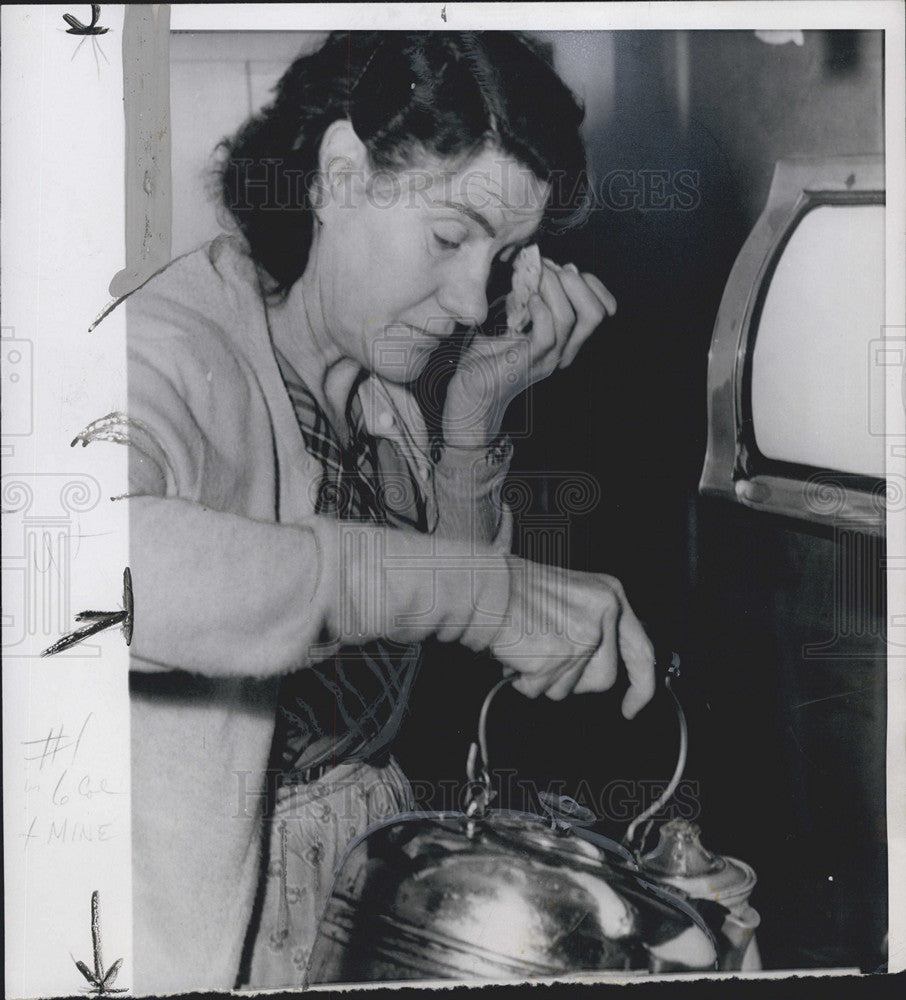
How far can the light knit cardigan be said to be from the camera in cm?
133

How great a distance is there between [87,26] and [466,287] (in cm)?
62

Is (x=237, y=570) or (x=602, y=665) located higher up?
(x=237, y=570)

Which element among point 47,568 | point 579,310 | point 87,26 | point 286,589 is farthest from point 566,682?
point 87,26

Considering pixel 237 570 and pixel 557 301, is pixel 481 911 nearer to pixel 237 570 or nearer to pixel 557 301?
pixel 237 570

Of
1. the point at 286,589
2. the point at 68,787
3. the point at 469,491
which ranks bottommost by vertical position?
the point at 68,787

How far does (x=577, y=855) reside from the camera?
136cm

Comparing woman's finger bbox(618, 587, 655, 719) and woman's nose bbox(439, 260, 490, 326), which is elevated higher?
woman's nose bbox(439, 260, 490, 326)

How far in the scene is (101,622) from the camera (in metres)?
1.34

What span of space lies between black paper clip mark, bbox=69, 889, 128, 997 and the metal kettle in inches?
10.7

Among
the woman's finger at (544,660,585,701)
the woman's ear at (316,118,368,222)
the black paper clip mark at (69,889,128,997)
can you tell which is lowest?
the black paper clip mark at (69,889,128,997)

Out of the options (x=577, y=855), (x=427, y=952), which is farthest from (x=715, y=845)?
(x=427, y=952)

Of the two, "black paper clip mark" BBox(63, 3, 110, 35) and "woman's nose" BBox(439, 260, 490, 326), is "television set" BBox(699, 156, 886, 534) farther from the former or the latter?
"black paper clip mark" BBox(63, 3, 110, 35)

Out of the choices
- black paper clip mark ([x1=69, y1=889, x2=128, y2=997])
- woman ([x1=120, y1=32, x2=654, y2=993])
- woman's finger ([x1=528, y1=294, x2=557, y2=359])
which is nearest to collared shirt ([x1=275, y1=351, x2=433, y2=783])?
woman ([x1=120, y1=32, x2=654, y2=993])

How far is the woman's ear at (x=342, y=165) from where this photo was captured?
1.33m
